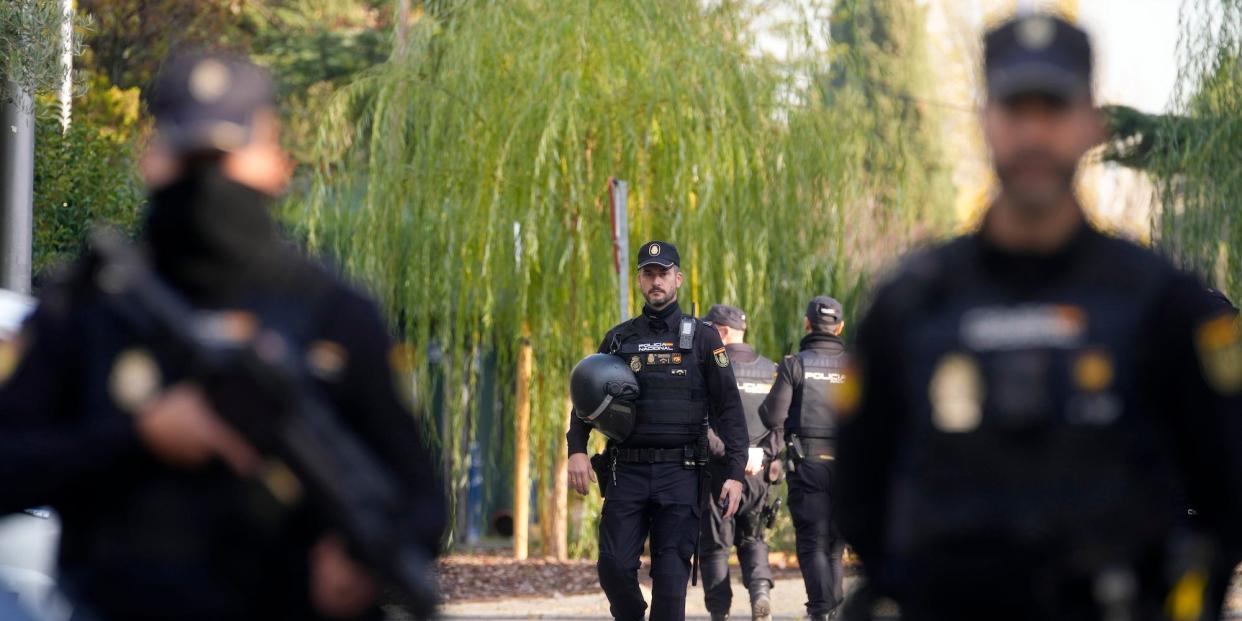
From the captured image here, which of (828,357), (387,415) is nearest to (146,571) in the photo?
(387,415)

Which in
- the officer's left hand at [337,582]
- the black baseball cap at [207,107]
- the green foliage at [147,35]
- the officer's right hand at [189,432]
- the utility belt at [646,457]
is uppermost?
the green foliage at [147,35]

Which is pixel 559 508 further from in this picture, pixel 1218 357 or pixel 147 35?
pixel 147 35

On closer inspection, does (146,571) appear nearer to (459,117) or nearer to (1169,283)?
(1169,283)

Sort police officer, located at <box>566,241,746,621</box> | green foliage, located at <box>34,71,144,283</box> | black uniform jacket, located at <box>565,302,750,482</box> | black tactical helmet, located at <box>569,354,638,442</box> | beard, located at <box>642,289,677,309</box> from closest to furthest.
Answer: police officer, located at <box>566,241,746,621</box>, black tactical helmet, located at <box>569,354,638,442</box>, black uniform jacket, located at <box>565,302,750,482</box>, beard, located at <box>642,289,677,309</box>, green foliage, located at <box>34,71,144,283</box>

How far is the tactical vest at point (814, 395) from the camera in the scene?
11.9 meters

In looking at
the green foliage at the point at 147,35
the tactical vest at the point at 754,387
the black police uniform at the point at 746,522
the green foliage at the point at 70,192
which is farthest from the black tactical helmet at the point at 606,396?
the green foliage at the point at 147,35

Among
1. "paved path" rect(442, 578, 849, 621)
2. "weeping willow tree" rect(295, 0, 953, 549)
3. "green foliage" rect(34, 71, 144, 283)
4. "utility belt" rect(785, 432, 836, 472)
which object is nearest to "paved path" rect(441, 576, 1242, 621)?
"paved path" rect(442, 578, 849, 621)

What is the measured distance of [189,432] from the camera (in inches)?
119

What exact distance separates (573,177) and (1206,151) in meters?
5.82

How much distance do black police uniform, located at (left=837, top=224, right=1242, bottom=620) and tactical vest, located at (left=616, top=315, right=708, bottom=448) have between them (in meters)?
6.45

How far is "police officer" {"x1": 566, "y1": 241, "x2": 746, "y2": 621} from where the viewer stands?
9.52 m

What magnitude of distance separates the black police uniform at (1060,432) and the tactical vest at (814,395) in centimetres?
856

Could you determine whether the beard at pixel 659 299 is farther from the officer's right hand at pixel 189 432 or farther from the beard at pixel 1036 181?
the officer's right hand at pixel 189 432

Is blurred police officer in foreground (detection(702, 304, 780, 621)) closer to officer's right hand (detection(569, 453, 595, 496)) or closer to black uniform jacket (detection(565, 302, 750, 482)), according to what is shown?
black uniform jacket (detection(565, 302, 750, 482))
